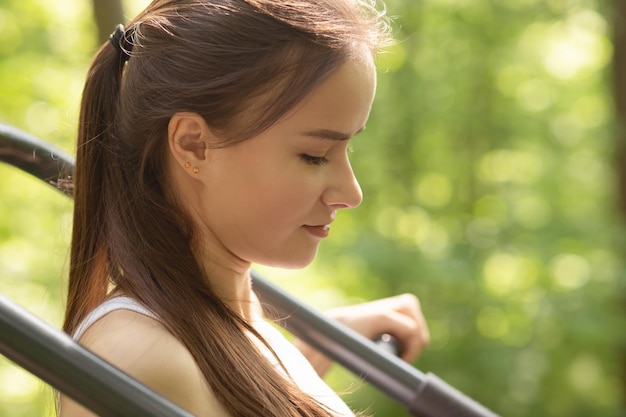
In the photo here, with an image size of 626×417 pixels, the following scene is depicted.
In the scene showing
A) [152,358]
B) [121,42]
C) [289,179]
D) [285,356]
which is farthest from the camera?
[285,356]

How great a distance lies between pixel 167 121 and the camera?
1.36m

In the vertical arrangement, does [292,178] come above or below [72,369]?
above

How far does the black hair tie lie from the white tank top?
410mm

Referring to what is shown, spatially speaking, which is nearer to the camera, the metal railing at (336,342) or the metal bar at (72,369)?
the metal bar at (72,369)

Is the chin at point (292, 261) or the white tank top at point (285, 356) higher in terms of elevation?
the chin at point (292, 261)

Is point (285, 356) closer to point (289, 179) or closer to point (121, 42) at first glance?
point (289, 179)

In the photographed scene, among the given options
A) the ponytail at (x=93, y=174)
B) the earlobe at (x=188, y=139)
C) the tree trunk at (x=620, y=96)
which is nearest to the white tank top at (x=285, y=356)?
the ponytail at (x=93, y=174)

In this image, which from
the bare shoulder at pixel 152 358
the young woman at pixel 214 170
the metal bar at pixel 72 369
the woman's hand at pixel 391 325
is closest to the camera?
the metal bar at pixel 72 369

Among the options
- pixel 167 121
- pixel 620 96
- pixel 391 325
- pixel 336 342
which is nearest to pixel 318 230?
pixel 167 121

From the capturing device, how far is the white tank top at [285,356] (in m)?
1.27

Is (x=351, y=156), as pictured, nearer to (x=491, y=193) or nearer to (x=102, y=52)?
(x=491, y=193)

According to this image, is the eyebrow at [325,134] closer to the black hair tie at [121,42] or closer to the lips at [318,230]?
the lips at [318,230]

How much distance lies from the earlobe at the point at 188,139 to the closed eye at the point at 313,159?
15 cm

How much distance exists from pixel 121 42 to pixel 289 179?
38cm
